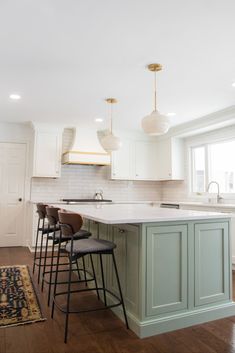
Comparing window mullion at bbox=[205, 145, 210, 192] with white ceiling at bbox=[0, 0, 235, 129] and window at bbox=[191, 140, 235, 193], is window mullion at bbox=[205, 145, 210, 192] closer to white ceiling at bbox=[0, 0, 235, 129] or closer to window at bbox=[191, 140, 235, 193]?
window at bbox=[191, 140, 235, 193]

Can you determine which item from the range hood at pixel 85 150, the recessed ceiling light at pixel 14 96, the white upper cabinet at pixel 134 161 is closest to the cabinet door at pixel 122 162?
the white upper cabinet at pixel 134 161

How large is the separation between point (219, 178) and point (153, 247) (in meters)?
3.52

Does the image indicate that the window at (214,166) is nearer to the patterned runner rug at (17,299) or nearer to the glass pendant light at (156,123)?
the glass pendant light at (156,123)

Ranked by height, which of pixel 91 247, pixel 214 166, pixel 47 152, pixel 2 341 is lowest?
pixel 2 341

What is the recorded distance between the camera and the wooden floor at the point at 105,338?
1.97 metres

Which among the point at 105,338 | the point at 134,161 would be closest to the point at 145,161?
the point at 134,161

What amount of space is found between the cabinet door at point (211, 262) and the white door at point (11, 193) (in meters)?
4.12

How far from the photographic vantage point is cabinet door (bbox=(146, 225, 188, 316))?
2222mm

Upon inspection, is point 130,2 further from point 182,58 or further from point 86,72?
point 86,72

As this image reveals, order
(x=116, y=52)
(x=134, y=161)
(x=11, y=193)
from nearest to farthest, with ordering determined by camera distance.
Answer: (x=116, y=52) < (x=11, y=193) < (x=134, y=161)

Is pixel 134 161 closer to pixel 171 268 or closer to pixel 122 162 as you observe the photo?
pixel 122 162

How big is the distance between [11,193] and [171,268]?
165 inches

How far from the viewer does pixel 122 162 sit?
20.3ft

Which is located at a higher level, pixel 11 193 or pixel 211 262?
pixel 11 193
